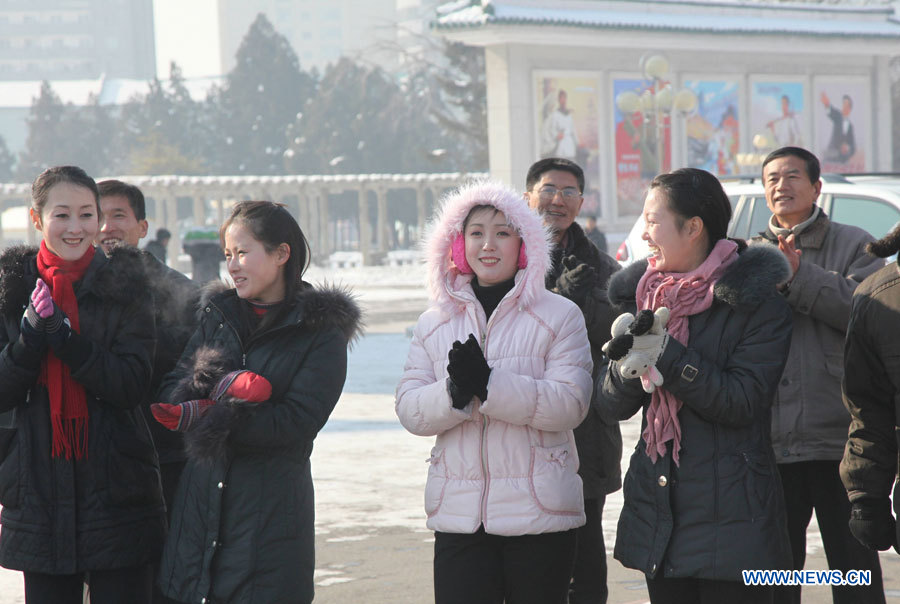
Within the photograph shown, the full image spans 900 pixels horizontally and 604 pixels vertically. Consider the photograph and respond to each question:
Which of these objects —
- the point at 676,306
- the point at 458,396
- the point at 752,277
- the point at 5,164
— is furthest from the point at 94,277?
the point at 5,164

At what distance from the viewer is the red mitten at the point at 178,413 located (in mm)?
3150

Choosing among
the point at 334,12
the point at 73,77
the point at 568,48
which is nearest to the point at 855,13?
the point at 568,48

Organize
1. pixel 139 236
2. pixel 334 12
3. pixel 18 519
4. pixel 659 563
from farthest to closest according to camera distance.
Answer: pixel 334 12 → pixel 139 236 → pixel 18 519 → pixel 659 563

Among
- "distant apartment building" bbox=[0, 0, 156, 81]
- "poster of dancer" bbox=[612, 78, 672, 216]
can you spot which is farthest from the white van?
"distant apartment building" bbox=[0, 0, 156, 81]

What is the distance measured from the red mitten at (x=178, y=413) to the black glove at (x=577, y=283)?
145cm

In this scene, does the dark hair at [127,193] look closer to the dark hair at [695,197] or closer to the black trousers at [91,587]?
the black trousers at [91,587]

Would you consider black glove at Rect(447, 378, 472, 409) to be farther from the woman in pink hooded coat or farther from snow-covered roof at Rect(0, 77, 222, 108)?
snow-covered roof at Rect(0, 77, 222, 108)

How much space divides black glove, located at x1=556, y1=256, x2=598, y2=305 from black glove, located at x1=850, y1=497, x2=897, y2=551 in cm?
143

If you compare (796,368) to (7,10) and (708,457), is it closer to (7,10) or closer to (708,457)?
(708,457)

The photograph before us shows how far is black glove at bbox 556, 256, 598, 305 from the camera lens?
13.0ft

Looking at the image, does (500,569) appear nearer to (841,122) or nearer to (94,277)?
(94,277)

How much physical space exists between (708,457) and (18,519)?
2.04 m

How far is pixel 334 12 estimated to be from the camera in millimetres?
144875

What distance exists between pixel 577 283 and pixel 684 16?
21.9 metres
